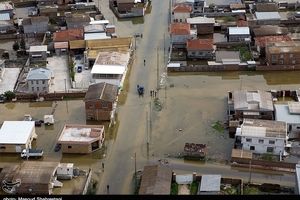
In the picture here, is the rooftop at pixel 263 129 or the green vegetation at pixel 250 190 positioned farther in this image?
the rooftop at pixel 263 129

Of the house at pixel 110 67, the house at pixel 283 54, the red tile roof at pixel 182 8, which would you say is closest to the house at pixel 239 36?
the house at pixel 283 54

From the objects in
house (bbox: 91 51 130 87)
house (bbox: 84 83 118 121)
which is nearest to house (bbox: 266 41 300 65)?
house (bbox: 91 51 130 87)

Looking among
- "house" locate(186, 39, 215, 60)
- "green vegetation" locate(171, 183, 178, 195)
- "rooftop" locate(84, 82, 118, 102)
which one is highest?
"house" locate(186, 39, 215, 60)

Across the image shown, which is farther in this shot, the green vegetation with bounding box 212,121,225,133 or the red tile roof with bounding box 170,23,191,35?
the red tile roof with bounding box 170,23,191,35

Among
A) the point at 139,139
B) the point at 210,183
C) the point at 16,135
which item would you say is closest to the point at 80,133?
the point at 139,139

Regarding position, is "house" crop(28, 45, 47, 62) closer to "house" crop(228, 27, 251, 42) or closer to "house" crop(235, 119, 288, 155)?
"house" crop(228, 27, 251, 42)

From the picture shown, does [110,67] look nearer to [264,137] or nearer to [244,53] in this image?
[244,53]

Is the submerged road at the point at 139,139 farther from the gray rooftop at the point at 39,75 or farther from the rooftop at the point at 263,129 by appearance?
the gray rooftop at the point at 39,75
